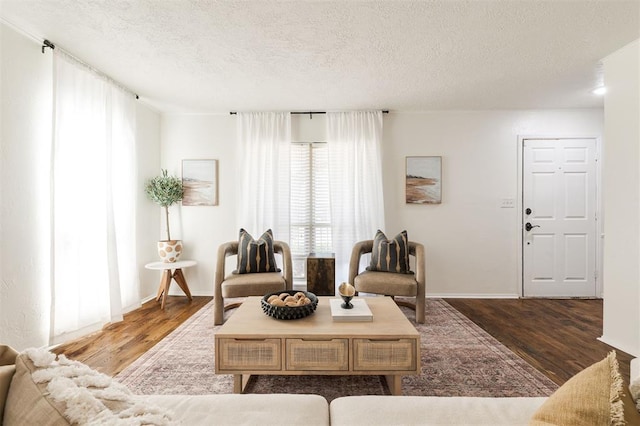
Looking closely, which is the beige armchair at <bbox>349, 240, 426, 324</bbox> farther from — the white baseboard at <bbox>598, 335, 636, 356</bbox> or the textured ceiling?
the textured ceiling

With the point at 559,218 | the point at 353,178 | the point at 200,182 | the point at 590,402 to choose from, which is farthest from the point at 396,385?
the point at 559,218

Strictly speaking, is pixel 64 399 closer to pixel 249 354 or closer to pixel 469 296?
pixel 249 354

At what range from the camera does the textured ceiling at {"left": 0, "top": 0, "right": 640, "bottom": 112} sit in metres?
2.13

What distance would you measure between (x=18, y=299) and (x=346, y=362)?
8.14 ft

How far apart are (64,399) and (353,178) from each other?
3807mm

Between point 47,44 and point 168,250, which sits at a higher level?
point 47,44

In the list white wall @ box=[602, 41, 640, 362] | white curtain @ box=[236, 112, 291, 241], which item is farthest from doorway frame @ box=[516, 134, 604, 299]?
white curtain @ box=[236, 112, 291, 241]

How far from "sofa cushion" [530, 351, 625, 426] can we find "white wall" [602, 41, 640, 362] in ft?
8.25

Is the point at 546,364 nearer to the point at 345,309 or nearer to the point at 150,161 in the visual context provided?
the point at 345,309

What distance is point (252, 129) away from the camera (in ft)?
14.1

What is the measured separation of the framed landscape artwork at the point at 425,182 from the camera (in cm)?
429

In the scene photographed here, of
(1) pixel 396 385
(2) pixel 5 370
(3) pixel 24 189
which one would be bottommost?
(1) pixel 396 385

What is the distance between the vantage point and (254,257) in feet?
11.5

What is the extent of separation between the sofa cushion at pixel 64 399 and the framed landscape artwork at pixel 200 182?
3.74 meters
